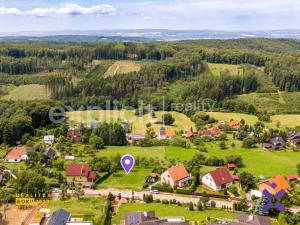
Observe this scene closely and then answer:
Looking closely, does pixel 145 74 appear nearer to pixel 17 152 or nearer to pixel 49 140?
pixel 49 140

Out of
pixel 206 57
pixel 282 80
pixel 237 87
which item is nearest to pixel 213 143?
pixel 237 87

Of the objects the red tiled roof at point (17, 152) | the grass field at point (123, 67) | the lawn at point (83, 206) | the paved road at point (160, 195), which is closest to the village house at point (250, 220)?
the paved road at point (160, 195)

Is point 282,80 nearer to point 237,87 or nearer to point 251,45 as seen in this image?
point 237,87

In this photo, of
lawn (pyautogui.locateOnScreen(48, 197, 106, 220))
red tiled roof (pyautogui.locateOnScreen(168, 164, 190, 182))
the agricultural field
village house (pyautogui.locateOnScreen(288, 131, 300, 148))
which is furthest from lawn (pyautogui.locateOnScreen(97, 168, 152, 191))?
the agricultural field

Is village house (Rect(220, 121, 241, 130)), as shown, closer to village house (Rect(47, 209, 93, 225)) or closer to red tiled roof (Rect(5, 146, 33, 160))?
red tiled roof (Rect(5, 146, 33, 160))

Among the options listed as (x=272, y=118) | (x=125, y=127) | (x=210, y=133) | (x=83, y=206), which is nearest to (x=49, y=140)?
(x=125, y=127)

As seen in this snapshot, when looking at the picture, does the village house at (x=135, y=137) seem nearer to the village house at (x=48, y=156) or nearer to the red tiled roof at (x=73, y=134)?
the red tiled roof at (x=73, y=134)

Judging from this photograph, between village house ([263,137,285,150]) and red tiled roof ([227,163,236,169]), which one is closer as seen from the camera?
red tiled roof ([227,163,236,169])
